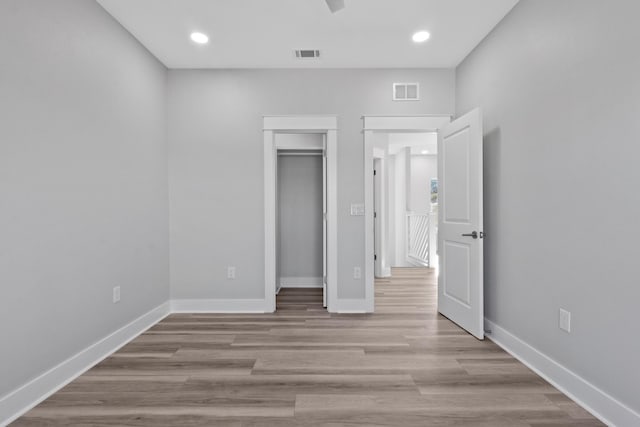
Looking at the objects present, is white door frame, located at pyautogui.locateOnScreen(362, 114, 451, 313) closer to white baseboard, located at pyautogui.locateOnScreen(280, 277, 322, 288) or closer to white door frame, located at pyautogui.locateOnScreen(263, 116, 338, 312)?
white door frame, located at pyautogui.locateOnScreen(263, 116, 338, 312)

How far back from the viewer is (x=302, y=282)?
4859mm

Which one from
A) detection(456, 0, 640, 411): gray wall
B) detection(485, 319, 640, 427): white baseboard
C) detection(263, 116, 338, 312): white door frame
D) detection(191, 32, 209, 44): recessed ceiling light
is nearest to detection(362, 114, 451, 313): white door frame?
detection(263, 116, 338, 312): white door frame

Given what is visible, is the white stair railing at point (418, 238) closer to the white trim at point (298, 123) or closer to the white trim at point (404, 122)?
the white trim at point (404, 122)

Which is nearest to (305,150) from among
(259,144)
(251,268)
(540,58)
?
(259,144)

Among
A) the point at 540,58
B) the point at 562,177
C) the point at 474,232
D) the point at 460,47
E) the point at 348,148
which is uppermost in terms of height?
the point at 460,47

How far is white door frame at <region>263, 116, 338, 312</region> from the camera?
3.57 m

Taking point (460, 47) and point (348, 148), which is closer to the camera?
point (460, 47)

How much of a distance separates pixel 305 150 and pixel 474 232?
2.74 meters

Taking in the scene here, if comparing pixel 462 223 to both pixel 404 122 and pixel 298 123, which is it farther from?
pixel 298 123

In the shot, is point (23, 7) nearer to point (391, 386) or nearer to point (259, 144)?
point (259, 144)

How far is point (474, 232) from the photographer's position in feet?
9.14

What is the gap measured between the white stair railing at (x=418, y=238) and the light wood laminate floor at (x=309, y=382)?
145 inches

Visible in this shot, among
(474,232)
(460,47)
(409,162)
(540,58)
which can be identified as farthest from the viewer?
(409,162)

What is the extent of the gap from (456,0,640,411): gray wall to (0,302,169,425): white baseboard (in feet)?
10.5
